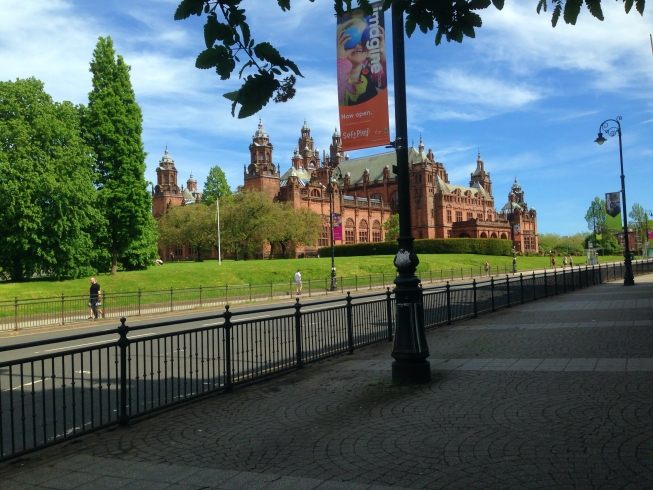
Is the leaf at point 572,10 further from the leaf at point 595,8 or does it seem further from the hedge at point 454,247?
the hedge at point 454,247

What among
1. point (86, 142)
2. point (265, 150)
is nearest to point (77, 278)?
point (86, 142)

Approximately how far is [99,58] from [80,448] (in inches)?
1695

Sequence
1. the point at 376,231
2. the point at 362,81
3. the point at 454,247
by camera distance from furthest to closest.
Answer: the point at 376,231 → the point at 454,247 → the point at 362,81

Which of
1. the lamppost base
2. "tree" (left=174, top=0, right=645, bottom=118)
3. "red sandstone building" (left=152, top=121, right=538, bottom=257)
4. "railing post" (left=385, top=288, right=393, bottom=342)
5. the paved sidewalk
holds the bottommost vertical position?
the paved sidewalk

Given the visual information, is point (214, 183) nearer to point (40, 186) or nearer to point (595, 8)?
point (40, 186)

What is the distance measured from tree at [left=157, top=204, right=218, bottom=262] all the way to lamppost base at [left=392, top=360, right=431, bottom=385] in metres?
62.7

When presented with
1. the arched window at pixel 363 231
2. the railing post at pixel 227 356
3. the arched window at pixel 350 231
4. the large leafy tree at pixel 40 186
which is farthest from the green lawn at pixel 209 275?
the arched window at pixel 363 231

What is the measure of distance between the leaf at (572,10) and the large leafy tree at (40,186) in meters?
36.5

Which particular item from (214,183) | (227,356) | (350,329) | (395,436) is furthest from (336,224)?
(214,183)

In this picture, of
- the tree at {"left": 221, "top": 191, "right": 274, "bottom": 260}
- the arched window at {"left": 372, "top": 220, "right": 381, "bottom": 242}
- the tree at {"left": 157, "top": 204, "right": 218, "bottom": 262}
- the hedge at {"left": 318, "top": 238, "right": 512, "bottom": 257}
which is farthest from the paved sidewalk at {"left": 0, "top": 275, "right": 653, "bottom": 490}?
the arched window at {"left": 372, "top": 220, "right": 381, "bottom": 242}

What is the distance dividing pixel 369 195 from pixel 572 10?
392ft

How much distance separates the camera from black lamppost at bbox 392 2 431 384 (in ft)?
27.0

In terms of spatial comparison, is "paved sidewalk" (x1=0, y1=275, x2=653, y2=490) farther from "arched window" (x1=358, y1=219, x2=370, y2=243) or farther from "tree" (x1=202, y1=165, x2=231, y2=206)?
"arched window" (x1=358, y1=219, x2=370, y2=243)

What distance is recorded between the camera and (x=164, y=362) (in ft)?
25.7
